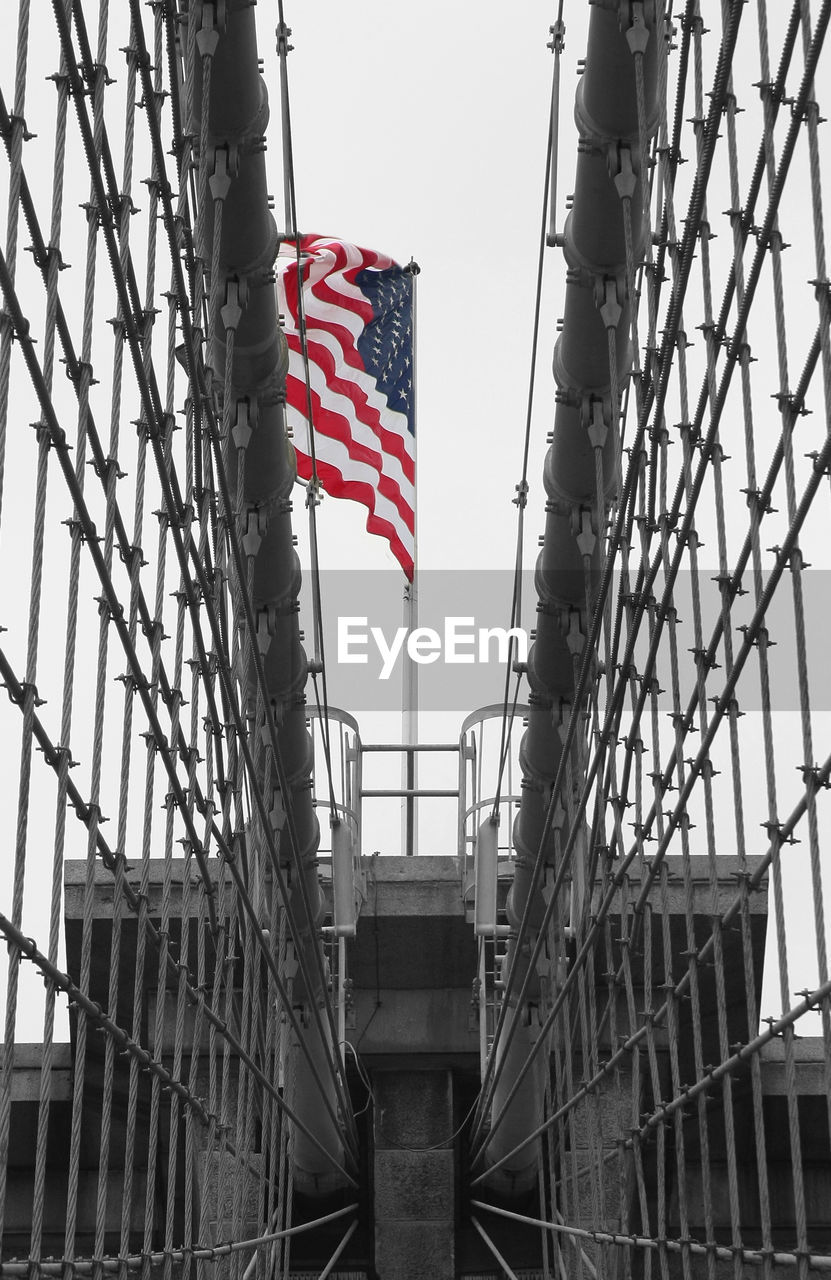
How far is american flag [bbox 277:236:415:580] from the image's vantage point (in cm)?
1232

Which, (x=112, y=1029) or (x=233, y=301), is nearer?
(x=112, y=1029)

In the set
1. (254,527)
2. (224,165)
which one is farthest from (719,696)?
(224,165)

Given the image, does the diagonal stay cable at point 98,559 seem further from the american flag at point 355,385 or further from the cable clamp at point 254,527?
the american flag at point 355,385

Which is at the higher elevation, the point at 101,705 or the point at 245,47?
the point at 245,47

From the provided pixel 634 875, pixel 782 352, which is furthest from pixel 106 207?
pixel 634 875

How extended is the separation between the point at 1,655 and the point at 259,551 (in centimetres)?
364

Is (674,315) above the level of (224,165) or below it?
below

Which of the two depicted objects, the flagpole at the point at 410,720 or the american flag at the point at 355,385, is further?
the flagpole at the point at 410,720

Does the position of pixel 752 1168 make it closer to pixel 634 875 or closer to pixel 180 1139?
pixel 634 875

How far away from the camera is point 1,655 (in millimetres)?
4680

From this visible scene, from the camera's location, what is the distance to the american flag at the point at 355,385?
12.3m

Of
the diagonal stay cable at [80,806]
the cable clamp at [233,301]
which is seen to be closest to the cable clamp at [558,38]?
the cable clamp at [233,301]

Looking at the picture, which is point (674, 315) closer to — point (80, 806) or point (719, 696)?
point (719, 696)

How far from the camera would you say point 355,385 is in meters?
12.7
